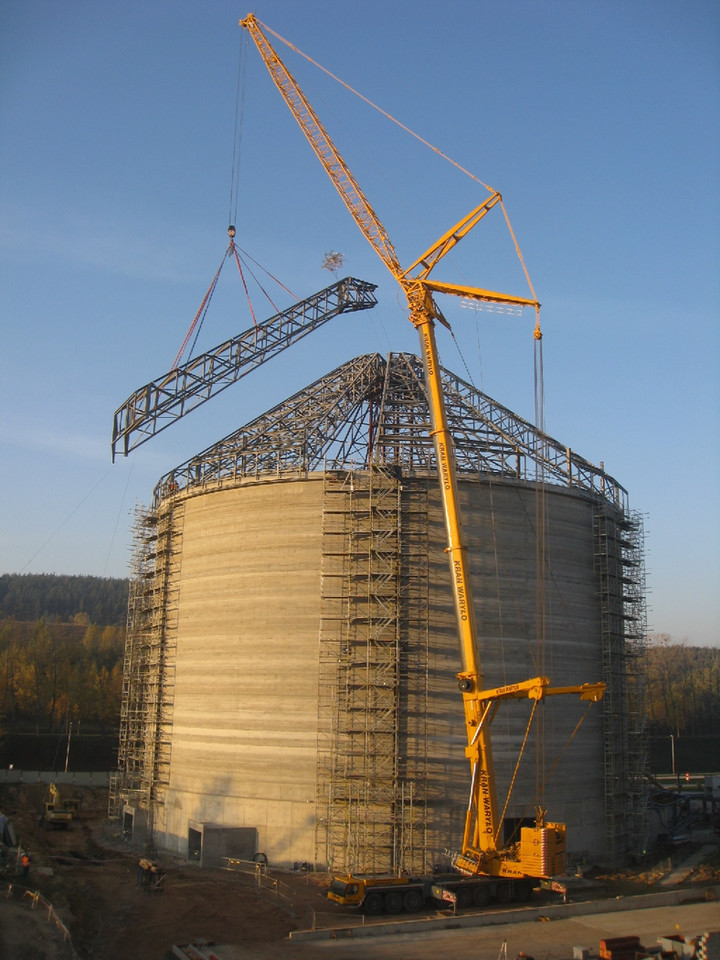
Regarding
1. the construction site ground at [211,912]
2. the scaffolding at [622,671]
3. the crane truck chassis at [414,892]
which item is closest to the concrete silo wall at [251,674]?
the construction site ground at [211,912]

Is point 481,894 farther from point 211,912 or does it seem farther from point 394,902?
A: point 211,912

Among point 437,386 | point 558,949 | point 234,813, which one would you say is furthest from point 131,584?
point 558,949

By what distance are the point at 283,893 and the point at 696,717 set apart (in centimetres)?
10170

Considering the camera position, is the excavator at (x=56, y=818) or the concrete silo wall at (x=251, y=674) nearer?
the concrete silo wall at (x=251, y=674)

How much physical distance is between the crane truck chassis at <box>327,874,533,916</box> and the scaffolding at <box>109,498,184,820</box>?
1646 centimetres

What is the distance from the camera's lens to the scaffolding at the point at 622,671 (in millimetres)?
43125

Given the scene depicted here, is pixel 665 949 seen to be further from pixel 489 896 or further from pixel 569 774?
pixel 569 774

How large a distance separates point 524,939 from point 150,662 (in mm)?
25992

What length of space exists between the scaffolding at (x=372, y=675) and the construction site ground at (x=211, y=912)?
3030 mm

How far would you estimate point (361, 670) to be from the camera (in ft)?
126

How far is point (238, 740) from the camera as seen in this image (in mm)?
39969

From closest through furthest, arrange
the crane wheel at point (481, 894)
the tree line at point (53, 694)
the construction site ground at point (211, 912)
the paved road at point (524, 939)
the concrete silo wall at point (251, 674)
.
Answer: the construction site ground at point (211, 912) < the paved road at point (524, 939) < the crane wheel at point (481, 894) < the concrete silo wall at point (251, 674) < the tree line at point (53, 694)

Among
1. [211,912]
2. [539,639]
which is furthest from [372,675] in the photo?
[211,912]

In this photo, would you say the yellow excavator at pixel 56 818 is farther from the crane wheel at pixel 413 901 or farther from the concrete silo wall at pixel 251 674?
the crane wheel at pixel 413 901
